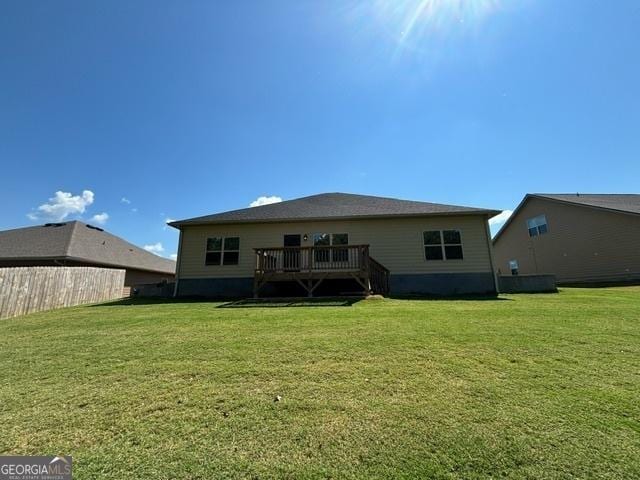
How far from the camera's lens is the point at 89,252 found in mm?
16141

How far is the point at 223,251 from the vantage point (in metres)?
12.1

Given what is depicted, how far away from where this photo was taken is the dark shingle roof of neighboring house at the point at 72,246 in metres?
14.9

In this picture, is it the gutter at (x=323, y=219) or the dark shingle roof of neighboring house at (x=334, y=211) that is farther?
the dark shingle roof of neighboring house at (x=334, y=211)

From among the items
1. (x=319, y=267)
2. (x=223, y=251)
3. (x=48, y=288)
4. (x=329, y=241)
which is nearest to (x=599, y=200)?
(x=329, y=241)

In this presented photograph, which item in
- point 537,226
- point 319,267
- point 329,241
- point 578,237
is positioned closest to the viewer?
point 319,267

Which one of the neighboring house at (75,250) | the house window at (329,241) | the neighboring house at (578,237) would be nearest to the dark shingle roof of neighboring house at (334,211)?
the house window at (329,241)

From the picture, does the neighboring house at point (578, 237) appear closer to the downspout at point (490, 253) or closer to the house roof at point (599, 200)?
the house roof at point (599, 200)

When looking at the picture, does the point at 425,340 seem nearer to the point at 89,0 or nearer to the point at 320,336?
the point at 320,336

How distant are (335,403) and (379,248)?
965 cm

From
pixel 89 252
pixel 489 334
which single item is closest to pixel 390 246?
pixel 489 334

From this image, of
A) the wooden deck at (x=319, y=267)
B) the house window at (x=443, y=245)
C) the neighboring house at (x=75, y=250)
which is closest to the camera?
the wooden deck at (x=319, y=267)

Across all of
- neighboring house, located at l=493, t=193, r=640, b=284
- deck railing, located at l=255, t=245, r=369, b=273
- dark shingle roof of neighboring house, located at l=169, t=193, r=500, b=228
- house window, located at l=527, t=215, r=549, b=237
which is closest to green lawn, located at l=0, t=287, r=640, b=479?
deck railing, located at l=255, t=245, r=369, b=273

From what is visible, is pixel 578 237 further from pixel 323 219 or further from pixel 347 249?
pixel 323 219

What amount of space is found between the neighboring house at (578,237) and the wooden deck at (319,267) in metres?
13.2
